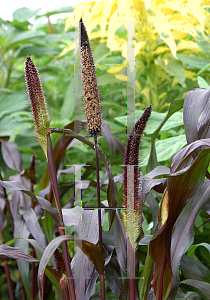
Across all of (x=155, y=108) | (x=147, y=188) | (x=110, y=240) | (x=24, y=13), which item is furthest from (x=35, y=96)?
(x=24, y=13)

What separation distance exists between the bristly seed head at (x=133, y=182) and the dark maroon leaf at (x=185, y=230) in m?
0.08

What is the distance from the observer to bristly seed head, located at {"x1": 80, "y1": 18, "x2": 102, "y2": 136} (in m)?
0.41

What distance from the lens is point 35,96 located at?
0.43 meters

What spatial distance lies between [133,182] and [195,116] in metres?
0.18

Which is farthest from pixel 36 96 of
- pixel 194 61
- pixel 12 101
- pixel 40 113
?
pixel 12 101

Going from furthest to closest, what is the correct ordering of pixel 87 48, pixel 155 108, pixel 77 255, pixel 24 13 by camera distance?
pixel 24 13 → pixel 155 108 → pixel 77 255 → pixel 87 48

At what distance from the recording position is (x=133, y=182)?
0.43m

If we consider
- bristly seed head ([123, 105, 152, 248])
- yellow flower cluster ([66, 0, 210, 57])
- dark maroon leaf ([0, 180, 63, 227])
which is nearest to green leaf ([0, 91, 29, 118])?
yellow flower cluster ([66, 0, 210, 57])

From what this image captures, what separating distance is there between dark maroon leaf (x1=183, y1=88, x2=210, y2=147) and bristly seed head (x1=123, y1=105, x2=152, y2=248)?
0.12 metres

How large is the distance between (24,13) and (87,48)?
1310 mm

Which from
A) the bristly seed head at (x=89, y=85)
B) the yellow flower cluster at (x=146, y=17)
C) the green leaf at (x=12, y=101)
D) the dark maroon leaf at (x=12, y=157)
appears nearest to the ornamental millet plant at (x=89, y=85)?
the bristly seed head at (x=89, y=85)

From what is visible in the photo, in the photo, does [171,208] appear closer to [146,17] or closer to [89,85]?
[89,85]

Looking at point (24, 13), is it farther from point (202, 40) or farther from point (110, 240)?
point (110, 240)

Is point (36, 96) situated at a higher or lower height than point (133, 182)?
higher
